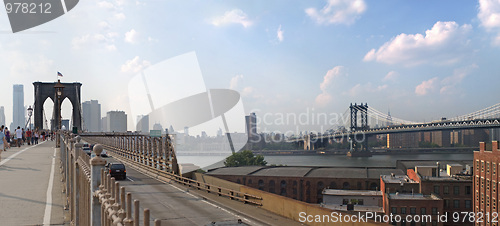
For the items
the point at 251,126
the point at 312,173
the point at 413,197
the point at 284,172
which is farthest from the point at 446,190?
the point at 251,126

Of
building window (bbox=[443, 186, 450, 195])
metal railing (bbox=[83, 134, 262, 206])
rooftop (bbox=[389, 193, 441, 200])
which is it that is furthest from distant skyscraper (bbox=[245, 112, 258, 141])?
metal railing (bbox=[83, 134, 262, 206])

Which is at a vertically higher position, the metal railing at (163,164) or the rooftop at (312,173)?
the metal railing at (163,164)

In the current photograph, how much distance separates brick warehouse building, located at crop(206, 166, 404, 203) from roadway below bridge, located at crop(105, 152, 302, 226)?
37.2 meters

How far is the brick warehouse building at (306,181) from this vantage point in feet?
186

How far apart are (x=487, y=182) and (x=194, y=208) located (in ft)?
131

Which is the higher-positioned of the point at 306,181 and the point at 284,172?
the point at 284,172

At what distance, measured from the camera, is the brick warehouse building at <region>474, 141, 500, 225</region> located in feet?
143

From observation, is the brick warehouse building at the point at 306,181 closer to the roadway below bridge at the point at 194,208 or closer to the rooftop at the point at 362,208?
the rooftop at the point at 362,208

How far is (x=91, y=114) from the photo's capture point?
154125 millimetres

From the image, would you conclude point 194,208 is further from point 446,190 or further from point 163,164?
point 446,190

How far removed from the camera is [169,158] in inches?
1060

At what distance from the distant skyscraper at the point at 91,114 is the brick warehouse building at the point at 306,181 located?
321 feet

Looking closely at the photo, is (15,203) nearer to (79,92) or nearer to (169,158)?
(169,158)

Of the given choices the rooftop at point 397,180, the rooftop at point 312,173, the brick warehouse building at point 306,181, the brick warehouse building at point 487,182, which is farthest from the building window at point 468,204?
the rooftop at point 312,173
